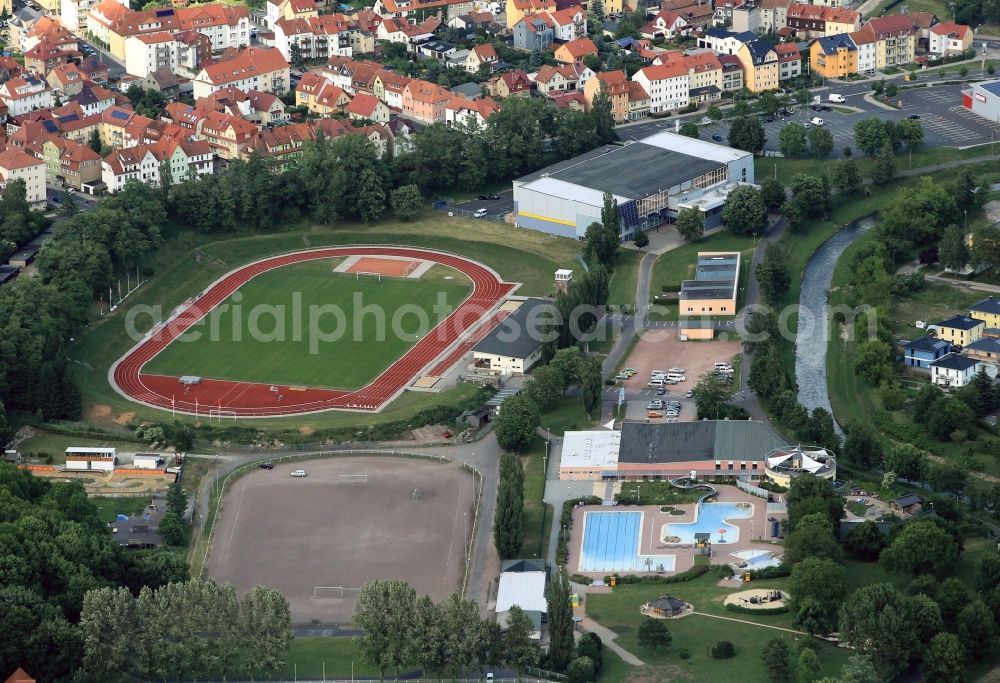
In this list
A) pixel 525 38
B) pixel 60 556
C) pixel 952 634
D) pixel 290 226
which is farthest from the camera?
pixel 525 38

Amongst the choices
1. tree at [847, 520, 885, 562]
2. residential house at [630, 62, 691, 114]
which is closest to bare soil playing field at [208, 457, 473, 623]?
tree at [847, 520, 885, 562]

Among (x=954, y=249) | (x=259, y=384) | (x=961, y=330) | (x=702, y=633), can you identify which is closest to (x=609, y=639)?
(x=702, y=633)

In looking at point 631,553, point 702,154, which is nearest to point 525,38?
point 702,154

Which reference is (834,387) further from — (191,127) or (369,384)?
(191,127)

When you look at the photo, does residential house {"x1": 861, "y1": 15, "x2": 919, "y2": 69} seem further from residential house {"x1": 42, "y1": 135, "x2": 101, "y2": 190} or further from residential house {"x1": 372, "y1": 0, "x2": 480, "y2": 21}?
residential house {"x1": 42, "y1": 135, "x2": 101, "y2": 190}

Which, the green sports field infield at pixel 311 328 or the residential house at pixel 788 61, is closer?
the green sports field infield at pixel 311 328

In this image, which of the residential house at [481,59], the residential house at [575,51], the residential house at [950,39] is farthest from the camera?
the residential house at [575,51]

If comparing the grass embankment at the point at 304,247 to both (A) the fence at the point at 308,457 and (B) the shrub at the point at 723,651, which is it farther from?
(B) the shrub at the point at 723,651

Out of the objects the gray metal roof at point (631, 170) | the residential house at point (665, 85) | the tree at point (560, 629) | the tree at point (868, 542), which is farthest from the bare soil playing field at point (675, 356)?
the residential house at point (665, 85)
